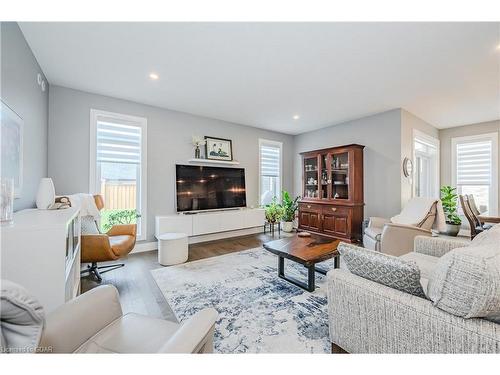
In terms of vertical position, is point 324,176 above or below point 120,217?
above

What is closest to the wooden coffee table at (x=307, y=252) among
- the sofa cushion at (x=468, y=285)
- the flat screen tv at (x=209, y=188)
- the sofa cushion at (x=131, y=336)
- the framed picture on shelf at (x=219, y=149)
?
the sofa cushion at (x=468, y=285)

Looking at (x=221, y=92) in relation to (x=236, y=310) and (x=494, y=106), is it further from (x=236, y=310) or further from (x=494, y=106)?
(x=494, y=106)

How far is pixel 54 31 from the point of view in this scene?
6.84ft

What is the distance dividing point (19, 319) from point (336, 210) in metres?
4.68

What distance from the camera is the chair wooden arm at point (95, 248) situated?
8.13 ft

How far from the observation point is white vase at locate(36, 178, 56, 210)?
7.04 feet

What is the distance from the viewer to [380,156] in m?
4.35

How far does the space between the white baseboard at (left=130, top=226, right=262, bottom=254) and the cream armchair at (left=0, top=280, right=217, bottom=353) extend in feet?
9.25

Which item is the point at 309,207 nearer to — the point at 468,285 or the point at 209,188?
the point at 209,188

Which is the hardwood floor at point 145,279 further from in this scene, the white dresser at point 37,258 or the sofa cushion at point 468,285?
the sofa cushion at point 468,285

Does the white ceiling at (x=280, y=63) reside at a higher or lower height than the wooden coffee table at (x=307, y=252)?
higher

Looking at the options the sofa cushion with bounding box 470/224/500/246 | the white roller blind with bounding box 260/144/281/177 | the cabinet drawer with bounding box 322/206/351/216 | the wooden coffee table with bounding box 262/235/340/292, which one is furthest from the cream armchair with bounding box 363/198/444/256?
the white roller blind with bounding box 260/144/281/177

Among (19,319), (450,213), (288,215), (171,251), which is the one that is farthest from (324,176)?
(19,319)

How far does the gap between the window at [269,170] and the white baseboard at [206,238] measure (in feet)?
2.43
